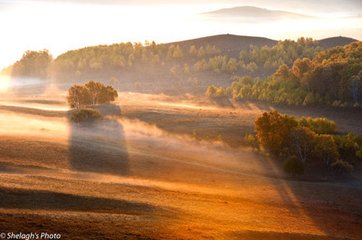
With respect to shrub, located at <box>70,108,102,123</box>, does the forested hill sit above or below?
above

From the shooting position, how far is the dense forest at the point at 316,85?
9262cm

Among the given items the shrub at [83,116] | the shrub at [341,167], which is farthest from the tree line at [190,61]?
the shrub at [341,167]

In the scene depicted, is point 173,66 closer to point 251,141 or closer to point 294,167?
point 251,141

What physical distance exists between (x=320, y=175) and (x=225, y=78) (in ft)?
355

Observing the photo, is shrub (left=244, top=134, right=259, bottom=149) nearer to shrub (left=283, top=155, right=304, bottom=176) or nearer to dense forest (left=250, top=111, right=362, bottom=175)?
dense forest (left=250, top=111, right=362, bottom=175)

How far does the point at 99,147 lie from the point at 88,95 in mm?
38061

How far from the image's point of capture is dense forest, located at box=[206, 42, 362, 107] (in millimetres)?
92625

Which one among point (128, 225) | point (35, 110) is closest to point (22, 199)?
point (128, 225)

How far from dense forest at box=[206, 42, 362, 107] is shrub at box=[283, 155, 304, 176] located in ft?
141

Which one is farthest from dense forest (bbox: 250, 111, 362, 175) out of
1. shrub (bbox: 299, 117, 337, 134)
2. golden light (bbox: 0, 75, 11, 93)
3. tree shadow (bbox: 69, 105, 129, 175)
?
golden light (bbox: 0, 75, 11, 93)

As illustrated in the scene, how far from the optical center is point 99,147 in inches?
2206

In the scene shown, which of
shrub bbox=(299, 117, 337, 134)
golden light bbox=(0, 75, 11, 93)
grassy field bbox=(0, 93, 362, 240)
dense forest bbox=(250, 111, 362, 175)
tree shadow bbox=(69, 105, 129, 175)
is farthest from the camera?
golden light bbox=(0, 75, 11, 93)

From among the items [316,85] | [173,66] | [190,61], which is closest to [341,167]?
[316,85]

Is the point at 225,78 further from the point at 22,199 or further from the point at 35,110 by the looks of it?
the point at 22,199
